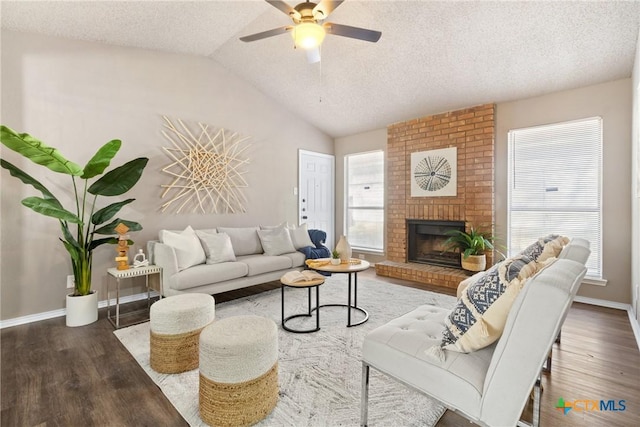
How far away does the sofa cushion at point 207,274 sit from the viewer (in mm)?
3115

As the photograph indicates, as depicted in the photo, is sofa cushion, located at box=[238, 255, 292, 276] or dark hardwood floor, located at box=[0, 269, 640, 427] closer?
dark hardwood floor, located at box=[0, 269, 640, 427]

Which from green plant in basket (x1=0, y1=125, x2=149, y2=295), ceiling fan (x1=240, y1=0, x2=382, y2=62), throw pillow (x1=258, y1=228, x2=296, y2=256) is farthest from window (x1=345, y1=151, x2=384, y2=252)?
green plant in basket (x1=0, y1=125, x2=149, y2=295)

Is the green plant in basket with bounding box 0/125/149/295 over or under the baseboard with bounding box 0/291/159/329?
over

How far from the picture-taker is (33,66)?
3.10 meters

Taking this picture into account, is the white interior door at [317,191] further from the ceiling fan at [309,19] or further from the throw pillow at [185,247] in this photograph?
the ceiling fan at [309,19]

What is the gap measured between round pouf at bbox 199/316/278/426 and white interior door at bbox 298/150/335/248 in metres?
4.00

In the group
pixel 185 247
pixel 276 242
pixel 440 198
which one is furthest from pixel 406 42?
pixel 185 247

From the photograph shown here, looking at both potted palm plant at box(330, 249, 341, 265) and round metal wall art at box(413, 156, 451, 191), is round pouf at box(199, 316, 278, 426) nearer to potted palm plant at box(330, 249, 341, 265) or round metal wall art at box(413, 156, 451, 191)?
potted palm plant at box(330, 249, 341, 265)

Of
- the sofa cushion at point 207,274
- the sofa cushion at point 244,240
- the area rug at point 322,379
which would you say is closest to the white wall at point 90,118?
the sofa cushion at point 244,240

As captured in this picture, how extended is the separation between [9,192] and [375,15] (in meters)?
4.10

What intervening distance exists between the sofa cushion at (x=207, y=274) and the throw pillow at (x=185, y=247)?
0.09 m

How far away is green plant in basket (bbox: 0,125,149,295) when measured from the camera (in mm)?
2656

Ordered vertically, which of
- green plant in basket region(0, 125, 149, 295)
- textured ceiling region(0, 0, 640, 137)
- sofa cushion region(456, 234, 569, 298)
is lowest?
sofa cushion region(456, 234, 569, 298)

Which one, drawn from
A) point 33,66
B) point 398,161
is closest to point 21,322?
point 33,66
